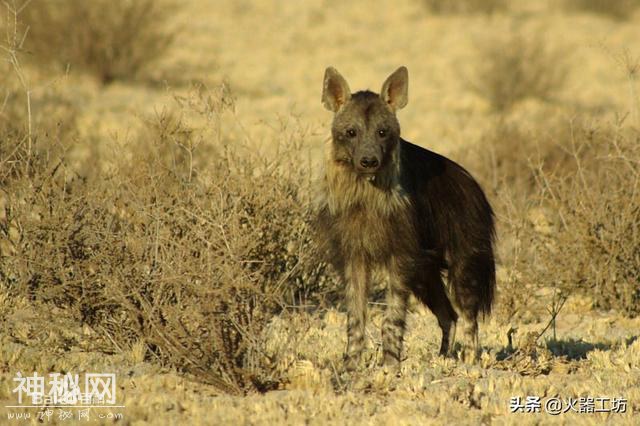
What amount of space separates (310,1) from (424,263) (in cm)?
3021

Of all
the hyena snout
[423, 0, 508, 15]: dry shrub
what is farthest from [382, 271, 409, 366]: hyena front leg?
[423, 0, 508, 15]: dry shrub

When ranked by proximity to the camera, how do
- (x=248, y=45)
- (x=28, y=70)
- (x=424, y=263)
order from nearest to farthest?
(x=424, y=263), (x=28, y=70), (x=248, y=45)

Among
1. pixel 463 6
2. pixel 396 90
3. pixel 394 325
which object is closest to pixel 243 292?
pixel 394 325

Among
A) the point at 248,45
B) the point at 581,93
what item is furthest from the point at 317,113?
the point at 248,45

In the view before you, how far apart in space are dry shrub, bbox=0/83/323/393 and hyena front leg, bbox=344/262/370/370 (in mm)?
472

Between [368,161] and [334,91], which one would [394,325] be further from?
[334,91]

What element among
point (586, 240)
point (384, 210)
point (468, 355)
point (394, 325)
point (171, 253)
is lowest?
point (468, 355)

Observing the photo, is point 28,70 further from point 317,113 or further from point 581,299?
point 581,299

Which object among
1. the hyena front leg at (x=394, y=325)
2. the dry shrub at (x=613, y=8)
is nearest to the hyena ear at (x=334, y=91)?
the hyena front leg at (x=394, y=325)

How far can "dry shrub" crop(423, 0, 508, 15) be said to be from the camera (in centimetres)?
3450

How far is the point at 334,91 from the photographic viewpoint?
730 centimetres

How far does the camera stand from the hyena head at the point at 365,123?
273 inches

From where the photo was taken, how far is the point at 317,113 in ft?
64.5

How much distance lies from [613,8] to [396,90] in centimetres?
2961
